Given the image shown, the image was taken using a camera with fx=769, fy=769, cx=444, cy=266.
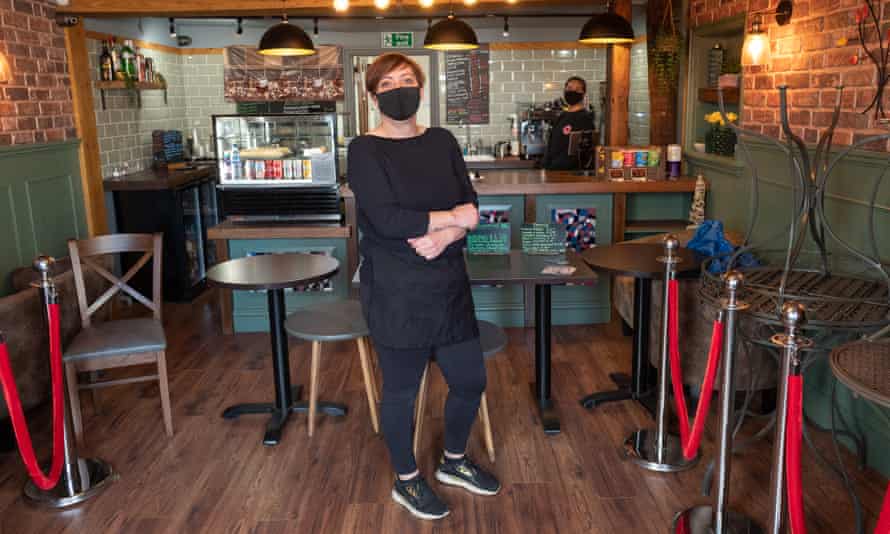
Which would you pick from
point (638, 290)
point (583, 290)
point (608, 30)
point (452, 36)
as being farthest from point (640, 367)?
point (452, 36)

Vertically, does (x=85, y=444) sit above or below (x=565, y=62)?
below

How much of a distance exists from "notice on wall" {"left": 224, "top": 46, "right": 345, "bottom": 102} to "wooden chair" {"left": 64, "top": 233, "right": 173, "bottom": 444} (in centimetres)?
492

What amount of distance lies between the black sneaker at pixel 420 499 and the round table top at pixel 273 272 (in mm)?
1016

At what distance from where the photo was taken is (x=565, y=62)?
8.73m

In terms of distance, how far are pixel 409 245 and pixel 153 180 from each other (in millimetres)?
4000

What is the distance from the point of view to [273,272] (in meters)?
3.56

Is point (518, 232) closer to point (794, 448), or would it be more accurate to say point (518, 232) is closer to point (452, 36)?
point (452, 36)

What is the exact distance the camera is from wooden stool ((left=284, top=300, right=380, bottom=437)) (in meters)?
3.27

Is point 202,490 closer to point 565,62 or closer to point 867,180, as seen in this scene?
point 867,180

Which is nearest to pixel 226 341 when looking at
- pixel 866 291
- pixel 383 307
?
pixel 383 307

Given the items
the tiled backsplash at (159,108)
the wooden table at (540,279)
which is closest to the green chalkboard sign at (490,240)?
the wooden table at (540,279)

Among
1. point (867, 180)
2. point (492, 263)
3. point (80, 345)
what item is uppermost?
point (867, 180)

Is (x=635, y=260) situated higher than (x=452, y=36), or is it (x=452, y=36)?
(x=452, y=36)

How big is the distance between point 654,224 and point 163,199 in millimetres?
3705
